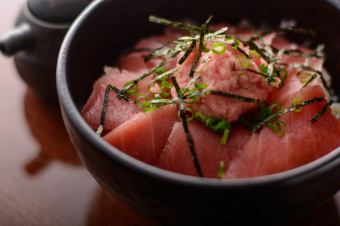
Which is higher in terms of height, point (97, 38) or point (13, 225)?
point (97, 38)

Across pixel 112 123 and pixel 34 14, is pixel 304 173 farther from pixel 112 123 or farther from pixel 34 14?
pixel 34 14

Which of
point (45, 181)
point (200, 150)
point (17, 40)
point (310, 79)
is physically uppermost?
point (310, 79)

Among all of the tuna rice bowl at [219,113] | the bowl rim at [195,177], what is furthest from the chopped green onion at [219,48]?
the bowl rim at [195,177]

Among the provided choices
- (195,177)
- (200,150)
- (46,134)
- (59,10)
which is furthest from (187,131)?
(59,10)

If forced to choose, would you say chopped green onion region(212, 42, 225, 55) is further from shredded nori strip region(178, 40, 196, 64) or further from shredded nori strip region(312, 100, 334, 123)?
shredded nori strip region(312, 100, 334, 123)

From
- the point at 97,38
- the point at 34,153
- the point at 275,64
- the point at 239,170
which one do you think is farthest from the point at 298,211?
the point at 34,153

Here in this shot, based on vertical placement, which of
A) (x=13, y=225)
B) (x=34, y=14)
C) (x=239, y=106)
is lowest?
(x=13, y=225)

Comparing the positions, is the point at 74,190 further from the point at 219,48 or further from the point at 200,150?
the point at 219,48
